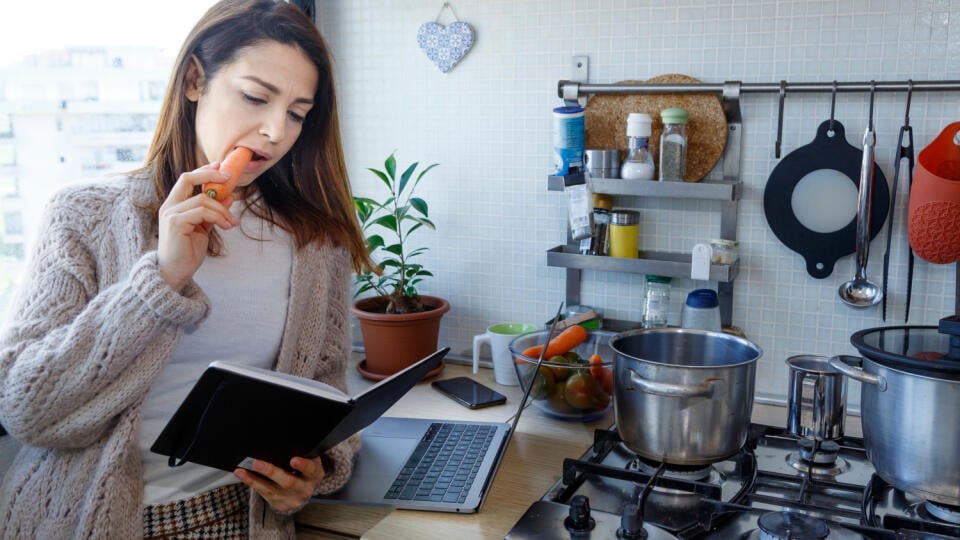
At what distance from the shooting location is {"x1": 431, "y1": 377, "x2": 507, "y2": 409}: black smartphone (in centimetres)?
163

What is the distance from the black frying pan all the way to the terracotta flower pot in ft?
2.36

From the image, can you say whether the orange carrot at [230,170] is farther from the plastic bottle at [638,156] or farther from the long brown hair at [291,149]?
the plastic bottle at [638,156]

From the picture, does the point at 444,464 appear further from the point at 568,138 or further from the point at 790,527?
the point at 568,138

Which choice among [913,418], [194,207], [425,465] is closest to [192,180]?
[194,207]

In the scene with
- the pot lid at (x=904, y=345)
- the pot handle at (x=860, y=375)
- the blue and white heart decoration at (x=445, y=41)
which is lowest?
the pot handle at (x=860, y=375)

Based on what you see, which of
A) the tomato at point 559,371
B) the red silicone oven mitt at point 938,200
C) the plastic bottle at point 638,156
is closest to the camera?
the red silicone oven mitt at point 938,200

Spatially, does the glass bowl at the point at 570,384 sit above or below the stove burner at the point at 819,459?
above

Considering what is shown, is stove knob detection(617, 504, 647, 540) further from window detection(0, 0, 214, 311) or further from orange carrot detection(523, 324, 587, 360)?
window detection(0, 0, 214, 311)

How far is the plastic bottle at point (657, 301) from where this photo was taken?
1.70 meters

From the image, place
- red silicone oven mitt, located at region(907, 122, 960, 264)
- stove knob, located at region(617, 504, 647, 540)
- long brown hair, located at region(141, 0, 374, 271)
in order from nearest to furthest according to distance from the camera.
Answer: stove knob, located at region(617, 504, 647, 540) < long brown hair, located at region(141, 0, 374, 271) < red silicone oven mitt, located at region(907, 122, 960, 264)

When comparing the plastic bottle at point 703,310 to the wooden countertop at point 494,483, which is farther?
the plastic bottle at point 703,310

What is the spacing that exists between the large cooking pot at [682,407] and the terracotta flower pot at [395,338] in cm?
60

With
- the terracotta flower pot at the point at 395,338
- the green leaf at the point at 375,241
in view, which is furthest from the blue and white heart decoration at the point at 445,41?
the terracotta flower pot at the point at 395,338

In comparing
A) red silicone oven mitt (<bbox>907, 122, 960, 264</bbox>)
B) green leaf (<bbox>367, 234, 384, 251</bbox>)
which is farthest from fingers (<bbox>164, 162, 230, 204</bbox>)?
red silicone oven mitt (<bbox>907, 122, 960, 264</bbox>)
